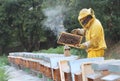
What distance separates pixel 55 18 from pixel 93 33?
1771cm

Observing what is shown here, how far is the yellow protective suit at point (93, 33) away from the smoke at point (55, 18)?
14.5m

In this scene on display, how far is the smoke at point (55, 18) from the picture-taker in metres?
22.6

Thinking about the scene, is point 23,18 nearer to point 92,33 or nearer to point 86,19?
point 86,19

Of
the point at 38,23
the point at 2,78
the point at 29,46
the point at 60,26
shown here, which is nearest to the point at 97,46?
the point at 2,78

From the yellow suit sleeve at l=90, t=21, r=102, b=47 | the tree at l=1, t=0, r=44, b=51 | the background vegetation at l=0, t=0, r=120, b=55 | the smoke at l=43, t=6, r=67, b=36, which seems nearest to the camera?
the yellow suit sleeve at l=90, t=21, r=102, b=47

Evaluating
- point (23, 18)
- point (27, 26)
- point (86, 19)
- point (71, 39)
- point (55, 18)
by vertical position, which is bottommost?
point (71, 39)

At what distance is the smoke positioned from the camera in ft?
74.1

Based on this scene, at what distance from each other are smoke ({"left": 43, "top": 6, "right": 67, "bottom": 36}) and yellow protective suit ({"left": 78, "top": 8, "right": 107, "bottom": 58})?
47.5 ft

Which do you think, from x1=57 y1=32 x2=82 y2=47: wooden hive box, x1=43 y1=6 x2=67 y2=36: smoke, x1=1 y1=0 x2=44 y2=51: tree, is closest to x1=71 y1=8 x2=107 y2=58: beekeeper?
x1=57 y1=32 x2=82 y2=47: wooden hive box

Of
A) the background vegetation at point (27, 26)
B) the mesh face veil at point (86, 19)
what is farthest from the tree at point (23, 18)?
the mesh face veil at point (86, 19)

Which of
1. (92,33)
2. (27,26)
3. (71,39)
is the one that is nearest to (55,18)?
(27,26)

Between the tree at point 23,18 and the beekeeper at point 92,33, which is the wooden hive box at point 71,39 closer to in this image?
the beekeeper at point 92,33

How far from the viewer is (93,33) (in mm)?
7348

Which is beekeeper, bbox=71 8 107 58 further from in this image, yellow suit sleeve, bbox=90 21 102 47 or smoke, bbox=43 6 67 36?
smoke, bbox=43 6 67 36
